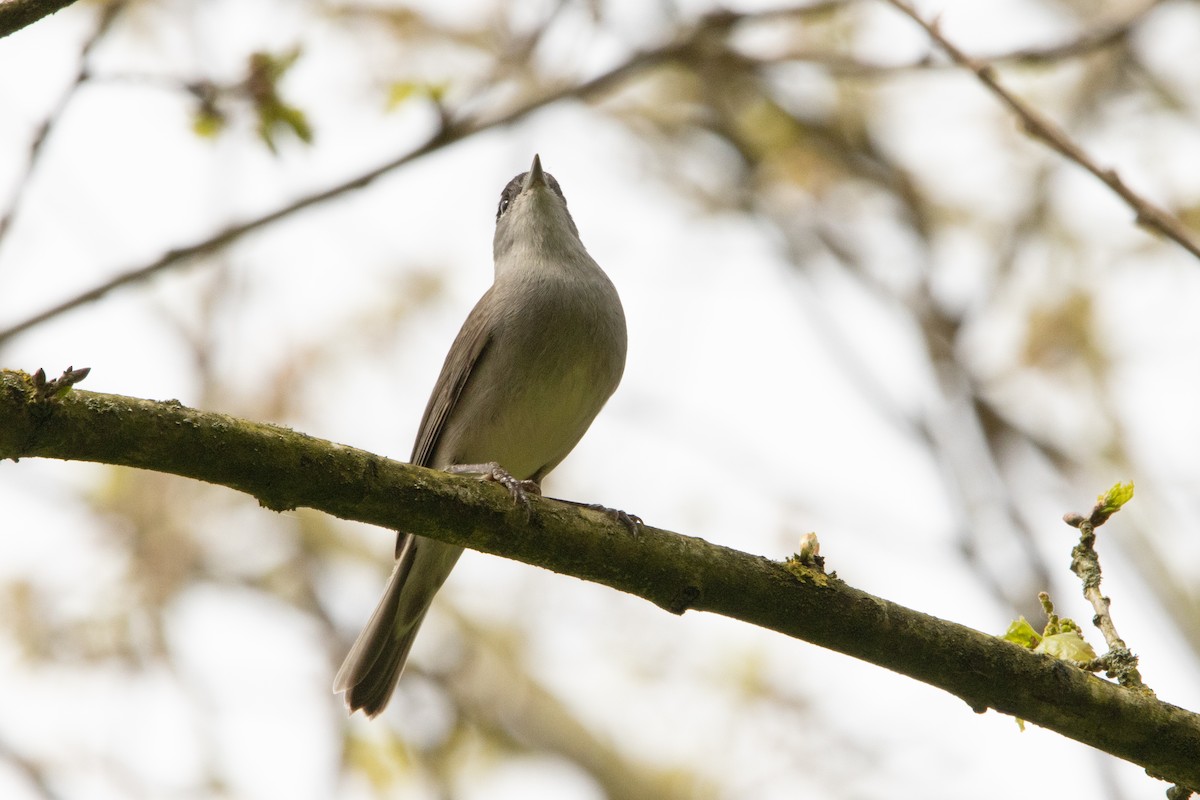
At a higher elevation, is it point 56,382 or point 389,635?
point 389,635

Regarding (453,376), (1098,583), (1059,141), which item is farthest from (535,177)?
(1098,583)

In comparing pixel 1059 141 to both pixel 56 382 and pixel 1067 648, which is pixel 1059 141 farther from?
pixel 56 382

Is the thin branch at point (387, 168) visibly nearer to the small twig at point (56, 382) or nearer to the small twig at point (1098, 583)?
the small twig at point (56, 382)

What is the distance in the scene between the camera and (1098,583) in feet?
12.9

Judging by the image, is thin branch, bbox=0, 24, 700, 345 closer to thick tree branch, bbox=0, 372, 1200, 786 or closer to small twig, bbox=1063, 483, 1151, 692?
thick tree branch, bbox=0, 372, 1200, 786

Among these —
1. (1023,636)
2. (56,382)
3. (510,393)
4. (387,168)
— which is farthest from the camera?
(510,393)

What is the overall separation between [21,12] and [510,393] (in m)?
2.99

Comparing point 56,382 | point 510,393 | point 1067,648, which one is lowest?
point 56,382

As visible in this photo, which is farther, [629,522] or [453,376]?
[453,376]

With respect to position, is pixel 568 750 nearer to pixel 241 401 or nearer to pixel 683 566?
pixel 241 401

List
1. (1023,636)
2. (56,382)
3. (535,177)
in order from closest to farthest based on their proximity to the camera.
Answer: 1. (56,382)
2. (1023,636)
3. (535,177)

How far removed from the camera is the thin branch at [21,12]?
116 inches

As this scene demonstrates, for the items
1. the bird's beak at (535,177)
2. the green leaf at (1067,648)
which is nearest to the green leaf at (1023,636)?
the green leaf at (1067,648)

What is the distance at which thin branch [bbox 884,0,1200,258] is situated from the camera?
3785 millimetres
